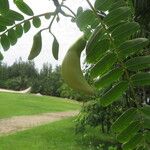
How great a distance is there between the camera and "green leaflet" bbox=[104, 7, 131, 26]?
1.00 metres

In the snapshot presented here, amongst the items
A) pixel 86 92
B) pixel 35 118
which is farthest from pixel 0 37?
pixel 35 118

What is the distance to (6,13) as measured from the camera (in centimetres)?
117

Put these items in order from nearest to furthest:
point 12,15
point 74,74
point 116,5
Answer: point 74,74, point 116,5, point 12,15

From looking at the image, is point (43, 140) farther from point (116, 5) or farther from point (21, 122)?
point (116, 5)

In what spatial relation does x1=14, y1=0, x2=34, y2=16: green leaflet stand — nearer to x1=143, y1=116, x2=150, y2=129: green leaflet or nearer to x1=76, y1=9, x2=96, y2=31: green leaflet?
x1=76, y1=9, x2=96, y2=31: green leaflet

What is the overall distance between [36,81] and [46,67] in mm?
3843

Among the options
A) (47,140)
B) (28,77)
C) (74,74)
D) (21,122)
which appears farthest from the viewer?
(28,77)

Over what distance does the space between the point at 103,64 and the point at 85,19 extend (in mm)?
148

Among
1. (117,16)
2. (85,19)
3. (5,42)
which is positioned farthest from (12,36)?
(117,16)

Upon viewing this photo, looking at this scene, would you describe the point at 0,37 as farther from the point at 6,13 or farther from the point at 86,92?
the point at 86,92

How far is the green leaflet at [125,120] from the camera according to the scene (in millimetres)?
979

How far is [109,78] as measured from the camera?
99 cm

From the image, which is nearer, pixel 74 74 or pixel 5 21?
pixel 74 74

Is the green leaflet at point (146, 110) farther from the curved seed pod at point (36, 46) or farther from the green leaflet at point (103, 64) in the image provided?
the curved seed pod at point (36, 46)
